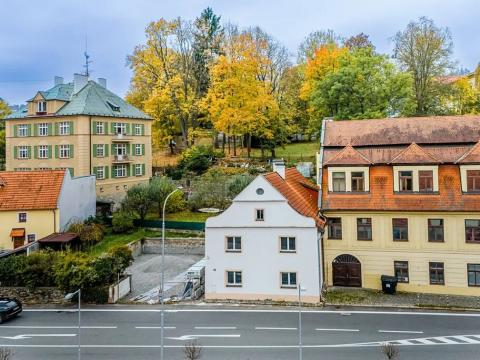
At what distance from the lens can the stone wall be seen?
2908 cm

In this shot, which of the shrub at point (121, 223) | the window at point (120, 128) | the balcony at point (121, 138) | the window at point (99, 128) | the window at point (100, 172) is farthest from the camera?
the window at point (120, 128)

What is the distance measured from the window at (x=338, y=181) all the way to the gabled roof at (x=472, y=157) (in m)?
7.45

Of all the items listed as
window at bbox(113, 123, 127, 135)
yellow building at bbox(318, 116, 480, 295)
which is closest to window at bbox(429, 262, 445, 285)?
yellow building at bbox(318, 116, 480, 295)

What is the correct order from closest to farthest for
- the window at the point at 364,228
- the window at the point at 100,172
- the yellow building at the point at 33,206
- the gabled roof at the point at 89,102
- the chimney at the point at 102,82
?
the window at the point at 364,228 → the yellow building at the point at 33,206 → the gabled roof at the point at 89,102 → the window at the point at 100,172 → the chimney at the point at 102,82

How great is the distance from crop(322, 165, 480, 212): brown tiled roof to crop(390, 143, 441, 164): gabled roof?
2.92ft

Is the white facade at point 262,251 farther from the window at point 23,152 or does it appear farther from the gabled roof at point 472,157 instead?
the window at point 23,152

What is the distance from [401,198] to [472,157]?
17.1 feet

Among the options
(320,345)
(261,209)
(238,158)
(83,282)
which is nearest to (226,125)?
(238,158)

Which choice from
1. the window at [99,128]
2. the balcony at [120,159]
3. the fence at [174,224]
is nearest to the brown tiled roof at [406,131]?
the fence at [174,224]

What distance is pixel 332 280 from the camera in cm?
2964

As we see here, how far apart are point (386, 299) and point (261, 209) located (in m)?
9.62

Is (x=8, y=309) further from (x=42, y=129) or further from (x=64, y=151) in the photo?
(x=42, y=129)

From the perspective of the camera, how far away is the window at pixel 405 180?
2942cm

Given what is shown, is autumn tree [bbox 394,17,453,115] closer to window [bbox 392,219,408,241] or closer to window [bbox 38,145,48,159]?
window [bbox 392,219,408,241]
